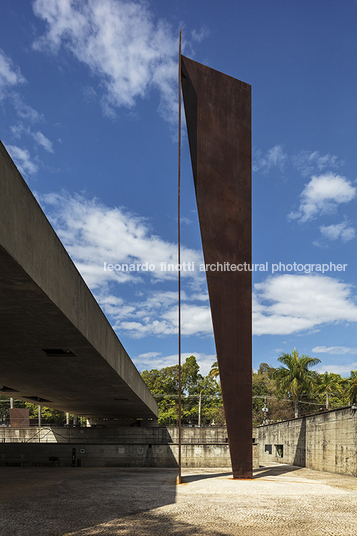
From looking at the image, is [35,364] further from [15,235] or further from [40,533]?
[15,235]

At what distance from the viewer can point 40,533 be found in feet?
24.8

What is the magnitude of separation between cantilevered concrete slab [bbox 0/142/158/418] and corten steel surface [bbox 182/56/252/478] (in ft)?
15.5

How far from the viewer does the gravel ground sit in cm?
788

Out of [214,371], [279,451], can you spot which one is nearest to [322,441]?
[279,451]

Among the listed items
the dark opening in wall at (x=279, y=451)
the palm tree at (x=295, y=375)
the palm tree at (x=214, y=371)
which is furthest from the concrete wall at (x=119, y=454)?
the palm tree at (x=214, y=371)

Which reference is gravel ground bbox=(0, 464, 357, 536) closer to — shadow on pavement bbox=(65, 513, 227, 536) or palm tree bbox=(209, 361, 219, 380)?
shadow on pavement bbox=(65, 513, 227, 536)

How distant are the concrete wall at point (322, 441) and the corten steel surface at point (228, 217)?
7.02 m

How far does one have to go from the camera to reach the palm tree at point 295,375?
41.3 m

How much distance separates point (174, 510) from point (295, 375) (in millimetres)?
34218

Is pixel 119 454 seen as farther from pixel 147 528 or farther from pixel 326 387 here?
pixel 326 387

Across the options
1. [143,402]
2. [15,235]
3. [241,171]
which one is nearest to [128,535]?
[15,235]

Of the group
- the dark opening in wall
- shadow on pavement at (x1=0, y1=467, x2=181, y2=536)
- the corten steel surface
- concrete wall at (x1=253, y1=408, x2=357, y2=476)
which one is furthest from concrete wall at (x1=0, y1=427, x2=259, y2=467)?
the dark opening in wall

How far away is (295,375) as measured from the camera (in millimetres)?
41656

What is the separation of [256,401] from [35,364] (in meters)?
53.1
